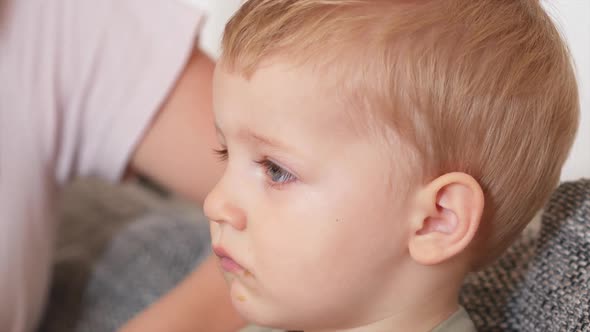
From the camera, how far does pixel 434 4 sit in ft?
1.82

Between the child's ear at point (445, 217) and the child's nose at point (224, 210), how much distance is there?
0.12m

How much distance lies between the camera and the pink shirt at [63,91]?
0.94 meters

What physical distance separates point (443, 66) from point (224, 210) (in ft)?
0.62

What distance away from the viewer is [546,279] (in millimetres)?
683

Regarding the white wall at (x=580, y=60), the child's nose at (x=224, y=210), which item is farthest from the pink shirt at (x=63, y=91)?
the child's nose at (x=224, y=210)

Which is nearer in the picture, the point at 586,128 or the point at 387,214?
the point at 387,214

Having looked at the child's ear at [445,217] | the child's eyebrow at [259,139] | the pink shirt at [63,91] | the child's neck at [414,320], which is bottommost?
the pink shirt at [63,91]

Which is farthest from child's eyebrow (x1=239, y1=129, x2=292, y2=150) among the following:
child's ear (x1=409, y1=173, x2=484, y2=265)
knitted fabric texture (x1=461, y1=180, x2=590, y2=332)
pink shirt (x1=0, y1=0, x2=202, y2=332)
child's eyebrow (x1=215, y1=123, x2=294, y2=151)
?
pink shirt (x1=0, y1=0, x2=202, y2=332)

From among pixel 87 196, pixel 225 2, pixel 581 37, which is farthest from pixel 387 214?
pixel 225 2

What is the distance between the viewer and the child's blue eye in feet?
1.90

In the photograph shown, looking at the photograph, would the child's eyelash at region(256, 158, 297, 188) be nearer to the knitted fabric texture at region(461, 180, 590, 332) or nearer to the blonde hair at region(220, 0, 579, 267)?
the blonde hair at region(220, 0, 579, 267)

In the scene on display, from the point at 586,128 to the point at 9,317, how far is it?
66 centimetres

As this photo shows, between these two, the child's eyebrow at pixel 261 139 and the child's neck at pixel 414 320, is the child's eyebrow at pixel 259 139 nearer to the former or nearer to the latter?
the child's eyebrow at pixel 261 139

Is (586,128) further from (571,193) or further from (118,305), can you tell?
(118,305)
